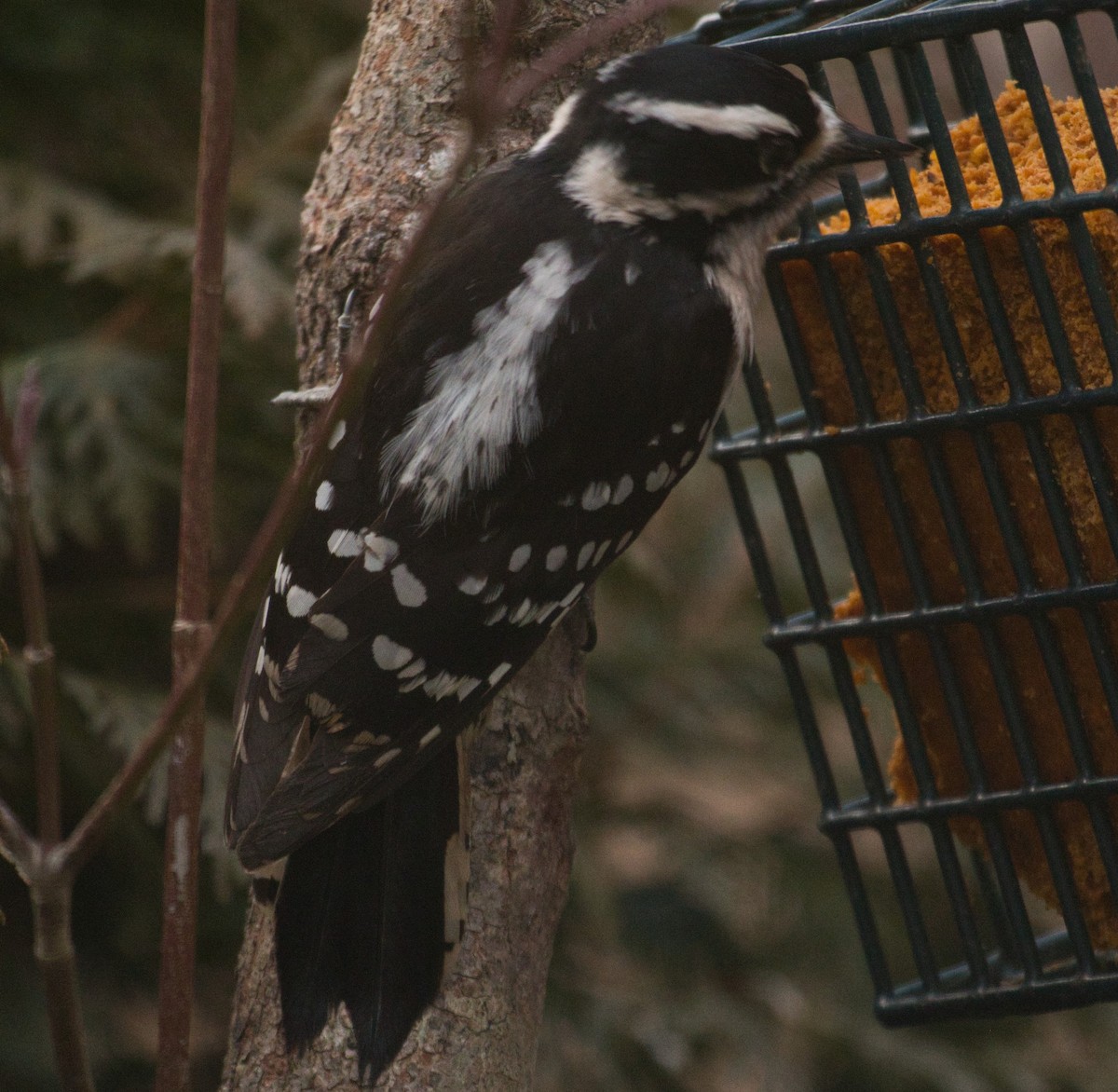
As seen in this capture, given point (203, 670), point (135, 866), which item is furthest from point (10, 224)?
point (203, 670)

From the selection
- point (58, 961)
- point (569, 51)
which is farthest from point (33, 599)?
point (569, 51)

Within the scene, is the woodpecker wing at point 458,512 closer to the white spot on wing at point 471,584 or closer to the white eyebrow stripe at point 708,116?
the white spot on wing at point 471,584

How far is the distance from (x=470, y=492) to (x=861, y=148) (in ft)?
1.96

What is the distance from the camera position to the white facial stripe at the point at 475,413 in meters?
1.68

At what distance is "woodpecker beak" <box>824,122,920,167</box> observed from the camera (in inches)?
67.0

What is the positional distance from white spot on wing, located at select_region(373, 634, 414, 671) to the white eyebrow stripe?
0.68 meters

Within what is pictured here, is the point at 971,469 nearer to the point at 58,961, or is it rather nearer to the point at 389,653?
the point at 389,653

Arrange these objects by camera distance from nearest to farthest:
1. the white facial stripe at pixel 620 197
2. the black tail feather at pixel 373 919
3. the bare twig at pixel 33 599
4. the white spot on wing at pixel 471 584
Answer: the bare twig at pixel 33 599 < the black tail feather at pixel 373 919 < the white spot on wing at pixel 471 584 < the white facial stripe at pixel 620 197

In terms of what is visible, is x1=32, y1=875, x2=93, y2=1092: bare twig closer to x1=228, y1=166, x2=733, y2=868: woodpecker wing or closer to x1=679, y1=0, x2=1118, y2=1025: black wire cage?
x1=228, y1=166, x2=733, y2=868: woodpecker wing

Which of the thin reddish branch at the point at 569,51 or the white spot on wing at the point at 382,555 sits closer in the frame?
the thin reddish branch at the point at 569,51

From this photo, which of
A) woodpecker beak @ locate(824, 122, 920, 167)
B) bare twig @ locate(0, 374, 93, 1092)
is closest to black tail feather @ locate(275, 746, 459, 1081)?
bare twig @ locate(0, 374, 93, 1092)

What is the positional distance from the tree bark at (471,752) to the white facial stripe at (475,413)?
5.8 inches

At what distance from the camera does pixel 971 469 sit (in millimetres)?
1771

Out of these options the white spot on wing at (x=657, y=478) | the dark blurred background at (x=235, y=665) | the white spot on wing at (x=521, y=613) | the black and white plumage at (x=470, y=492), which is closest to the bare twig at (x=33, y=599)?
the black and white plumage at (x=470, y=492)
